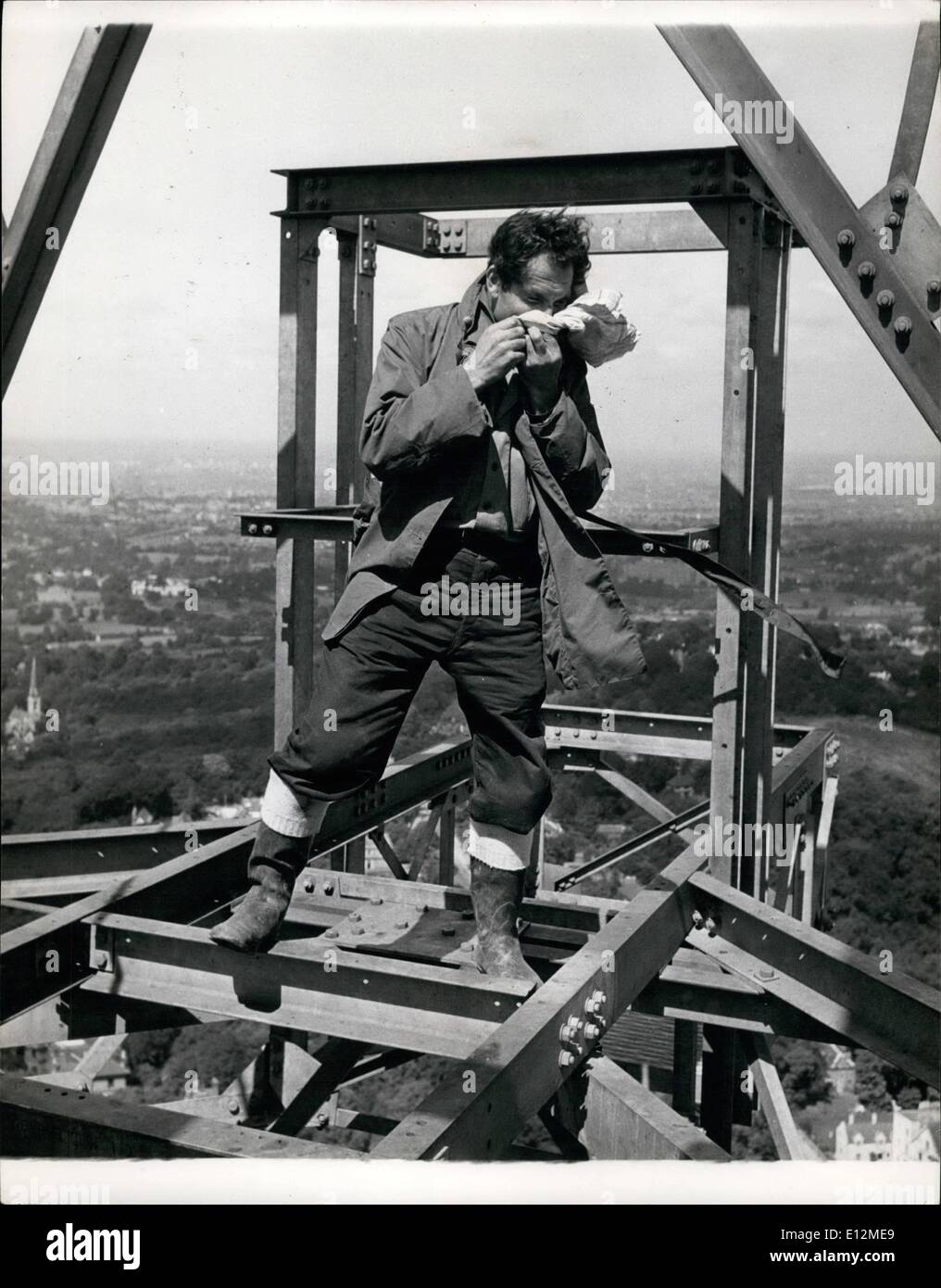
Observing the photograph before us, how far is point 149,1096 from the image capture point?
1276 inches

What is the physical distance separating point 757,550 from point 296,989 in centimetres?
237

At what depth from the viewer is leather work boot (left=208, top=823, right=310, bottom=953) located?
4.28 metres

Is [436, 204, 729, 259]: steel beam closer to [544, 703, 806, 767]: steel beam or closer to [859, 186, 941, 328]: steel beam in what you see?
[544, 703, 806, 767]: steel beam

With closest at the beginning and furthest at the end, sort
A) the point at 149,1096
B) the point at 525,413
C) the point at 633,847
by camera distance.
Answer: the point at 525,413
the point at 633,847
the point at 149,1096

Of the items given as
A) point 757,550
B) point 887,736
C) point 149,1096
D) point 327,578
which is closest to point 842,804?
point 887,736

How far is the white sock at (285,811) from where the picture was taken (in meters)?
4.25

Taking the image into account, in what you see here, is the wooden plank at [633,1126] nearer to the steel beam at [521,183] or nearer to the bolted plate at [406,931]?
the bolted plate at [406,931]

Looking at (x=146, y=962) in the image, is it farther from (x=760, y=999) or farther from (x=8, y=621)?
(x=8, y=621)

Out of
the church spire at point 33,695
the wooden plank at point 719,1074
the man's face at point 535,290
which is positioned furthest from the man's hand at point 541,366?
the church spire at point 33,695

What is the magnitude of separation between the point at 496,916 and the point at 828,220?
2.21 metres

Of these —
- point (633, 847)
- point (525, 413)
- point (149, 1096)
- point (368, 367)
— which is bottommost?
point (149, 1096)

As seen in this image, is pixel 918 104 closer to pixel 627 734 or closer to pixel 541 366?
pixel 541 366

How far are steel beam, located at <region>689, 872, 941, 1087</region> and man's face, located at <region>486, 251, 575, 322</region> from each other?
2.12m

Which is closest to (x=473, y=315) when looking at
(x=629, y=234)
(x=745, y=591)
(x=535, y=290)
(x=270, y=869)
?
(x=535, y=290)
